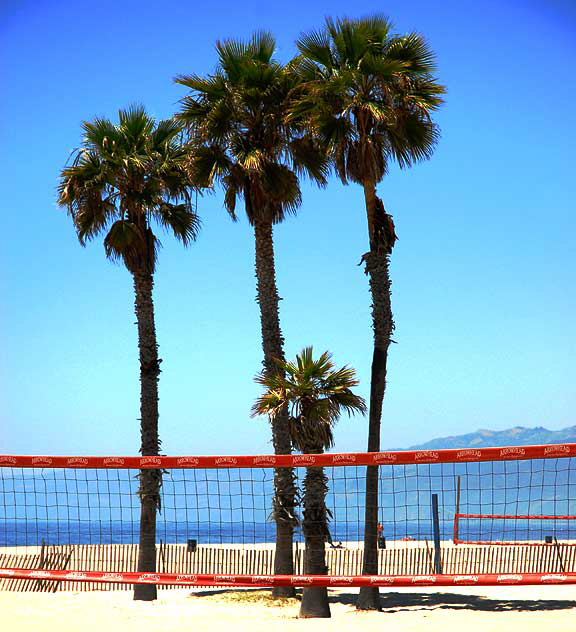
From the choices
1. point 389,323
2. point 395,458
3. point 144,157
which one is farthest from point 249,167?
point 395,458

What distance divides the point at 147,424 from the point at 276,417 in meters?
3.69

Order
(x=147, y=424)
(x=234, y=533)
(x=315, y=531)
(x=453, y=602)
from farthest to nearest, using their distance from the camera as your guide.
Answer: (x=234, y=533), (x=147, y=424), (x=453, y=602), (x=315, y=531)

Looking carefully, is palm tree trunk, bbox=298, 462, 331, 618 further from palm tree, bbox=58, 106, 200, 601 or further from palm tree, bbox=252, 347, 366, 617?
palm tree, bbox=58, 106, 200, 601

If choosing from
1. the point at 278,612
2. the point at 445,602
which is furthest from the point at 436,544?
the point at 278,612

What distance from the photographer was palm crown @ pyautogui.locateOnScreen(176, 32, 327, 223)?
66.6 ft

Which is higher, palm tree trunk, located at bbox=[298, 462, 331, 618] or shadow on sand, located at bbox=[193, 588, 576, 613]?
palm tree trunk, located at bbox=[298, 462, 331, 618]

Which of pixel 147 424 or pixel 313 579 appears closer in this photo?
pixel 313 579

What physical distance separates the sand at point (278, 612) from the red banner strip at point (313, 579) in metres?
0.59

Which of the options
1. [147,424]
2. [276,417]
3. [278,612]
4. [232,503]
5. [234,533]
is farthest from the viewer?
[234,533]

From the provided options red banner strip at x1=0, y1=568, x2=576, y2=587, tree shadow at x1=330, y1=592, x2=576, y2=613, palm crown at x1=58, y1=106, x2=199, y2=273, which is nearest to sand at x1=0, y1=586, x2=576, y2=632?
tree shadow at x1=330, y1=592, x2=576, y2=613

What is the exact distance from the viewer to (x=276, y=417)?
19562mm

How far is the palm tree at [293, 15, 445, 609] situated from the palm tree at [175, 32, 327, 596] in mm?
1345

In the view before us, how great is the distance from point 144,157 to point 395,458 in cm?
1308

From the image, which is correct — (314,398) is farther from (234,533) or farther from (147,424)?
(234,533)
